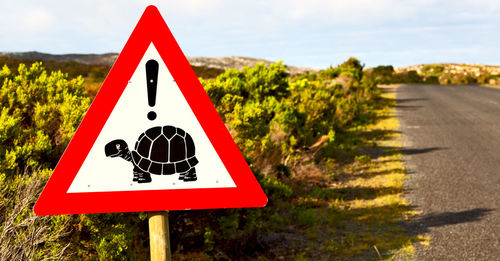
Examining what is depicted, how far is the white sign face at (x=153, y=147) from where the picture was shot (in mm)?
2055

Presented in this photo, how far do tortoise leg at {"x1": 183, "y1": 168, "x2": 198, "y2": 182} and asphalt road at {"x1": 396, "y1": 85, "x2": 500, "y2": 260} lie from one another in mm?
Answer: 4210

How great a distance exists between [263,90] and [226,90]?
5.77 feet

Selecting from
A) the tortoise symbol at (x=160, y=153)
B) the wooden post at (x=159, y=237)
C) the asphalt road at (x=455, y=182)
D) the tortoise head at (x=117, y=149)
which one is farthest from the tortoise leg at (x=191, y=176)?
the asphalt road at (x=455, y=182)

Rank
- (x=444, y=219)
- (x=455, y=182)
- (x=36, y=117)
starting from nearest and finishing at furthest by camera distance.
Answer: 1. (x=36, y=117)
2. (x=444, y=219)
3. (x=455, y=182)

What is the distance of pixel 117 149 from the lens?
2.06 m

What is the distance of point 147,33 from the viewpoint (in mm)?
2070

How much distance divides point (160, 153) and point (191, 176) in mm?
197

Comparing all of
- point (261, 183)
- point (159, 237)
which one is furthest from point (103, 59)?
point (159, 237)

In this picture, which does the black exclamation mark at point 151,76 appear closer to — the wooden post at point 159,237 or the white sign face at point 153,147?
the white sign face at point 153,147

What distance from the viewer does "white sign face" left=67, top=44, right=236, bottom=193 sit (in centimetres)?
205

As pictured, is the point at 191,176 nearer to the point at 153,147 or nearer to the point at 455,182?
the point at 153,147

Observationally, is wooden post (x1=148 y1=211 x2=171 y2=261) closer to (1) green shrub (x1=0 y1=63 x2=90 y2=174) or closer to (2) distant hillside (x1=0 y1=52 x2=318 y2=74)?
(1) green shrub (x1=0 y1=63 x2=90 y2=174)

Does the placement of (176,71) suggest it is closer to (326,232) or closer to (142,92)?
(142,92)

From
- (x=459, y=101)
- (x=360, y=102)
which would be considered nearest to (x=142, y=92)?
(x=360, y=102)
